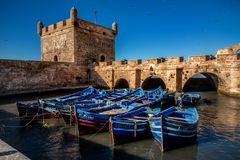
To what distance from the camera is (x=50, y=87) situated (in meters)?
20.0

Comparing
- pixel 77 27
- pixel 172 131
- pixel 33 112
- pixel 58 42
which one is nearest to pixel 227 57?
pixel 172 131

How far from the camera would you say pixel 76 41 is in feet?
73.0

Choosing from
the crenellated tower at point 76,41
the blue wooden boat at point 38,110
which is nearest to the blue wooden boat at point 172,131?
the blue wooden boat at point 38,110

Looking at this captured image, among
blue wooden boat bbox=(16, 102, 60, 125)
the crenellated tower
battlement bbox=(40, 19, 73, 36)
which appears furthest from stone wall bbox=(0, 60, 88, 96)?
blue wooden boat bbox=(16, 102, 60, 125)

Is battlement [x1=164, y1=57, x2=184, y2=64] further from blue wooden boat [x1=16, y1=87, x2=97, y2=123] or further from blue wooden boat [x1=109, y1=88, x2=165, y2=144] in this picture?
blue wooden boat [x1=16, y1=87, x2=97, y2=123]

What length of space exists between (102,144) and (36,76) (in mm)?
15524

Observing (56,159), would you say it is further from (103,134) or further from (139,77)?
(139,77)

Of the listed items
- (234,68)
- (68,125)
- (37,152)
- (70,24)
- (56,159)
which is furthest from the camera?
(70,24)

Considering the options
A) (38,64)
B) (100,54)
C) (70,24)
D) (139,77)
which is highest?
(70,24)

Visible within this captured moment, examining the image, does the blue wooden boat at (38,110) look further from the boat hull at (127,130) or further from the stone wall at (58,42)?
the stone wall at (58,42)

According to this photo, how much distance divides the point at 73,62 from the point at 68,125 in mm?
14881

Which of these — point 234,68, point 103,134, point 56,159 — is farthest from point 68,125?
point 234,68

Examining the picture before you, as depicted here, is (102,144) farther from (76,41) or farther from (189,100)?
(76,41)

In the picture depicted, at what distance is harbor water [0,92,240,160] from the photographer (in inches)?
219
